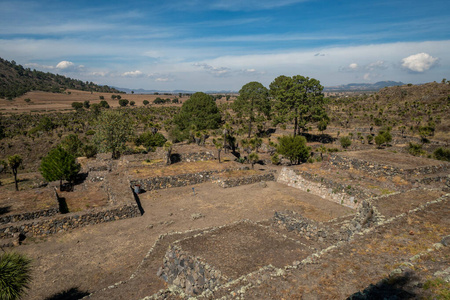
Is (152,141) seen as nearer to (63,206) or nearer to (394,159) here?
(63,206)

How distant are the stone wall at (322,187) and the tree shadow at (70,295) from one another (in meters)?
17.9

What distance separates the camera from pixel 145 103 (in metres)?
126

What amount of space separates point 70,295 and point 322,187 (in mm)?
18828

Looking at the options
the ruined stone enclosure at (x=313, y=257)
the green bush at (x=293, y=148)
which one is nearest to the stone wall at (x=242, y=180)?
the green bush at (x=293, y=148)

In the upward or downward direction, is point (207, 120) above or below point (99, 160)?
above

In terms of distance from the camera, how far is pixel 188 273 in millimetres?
9961

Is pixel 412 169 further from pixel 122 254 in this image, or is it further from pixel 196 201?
pixel 122 254

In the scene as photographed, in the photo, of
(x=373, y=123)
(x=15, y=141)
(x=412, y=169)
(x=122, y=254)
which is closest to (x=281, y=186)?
(x=412, y=169)

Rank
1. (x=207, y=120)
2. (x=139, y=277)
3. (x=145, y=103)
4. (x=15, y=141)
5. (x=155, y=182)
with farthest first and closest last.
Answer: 1. (x=145, y=103)
2. (x=15, y=141)
3. (x=207, y=120)
4. (x=155, y=182)
5. (x=139, y=277)

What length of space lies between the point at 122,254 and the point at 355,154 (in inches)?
895

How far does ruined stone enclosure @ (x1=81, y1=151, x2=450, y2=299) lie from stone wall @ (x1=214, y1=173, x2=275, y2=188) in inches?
270

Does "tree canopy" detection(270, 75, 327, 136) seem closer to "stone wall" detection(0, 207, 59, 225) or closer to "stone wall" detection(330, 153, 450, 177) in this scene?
"stone wall" detection(330, 153, 450, 177)

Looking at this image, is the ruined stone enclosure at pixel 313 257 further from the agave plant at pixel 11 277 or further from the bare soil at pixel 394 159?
the bare soil at pixel 394 159

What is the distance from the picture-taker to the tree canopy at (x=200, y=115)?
45.9 meters
